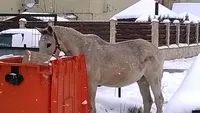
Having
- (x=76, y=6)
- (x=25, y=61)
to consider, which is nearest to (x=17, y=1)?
(x=76, y=6)

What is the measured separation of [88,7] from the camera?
108 feet

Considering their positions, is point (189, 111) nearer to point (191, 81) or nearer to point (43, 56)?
point (191, 81)

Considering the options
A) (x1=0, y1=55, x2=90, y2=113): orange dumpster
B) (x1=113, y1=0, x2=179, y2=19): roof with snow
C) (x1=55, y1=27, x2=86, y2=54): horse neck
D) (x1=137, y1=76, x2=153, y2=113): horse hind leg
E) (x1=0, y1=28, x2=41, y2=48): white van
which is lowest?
(x1=137, y1=76, x2=153, y2=113): horse hind leg

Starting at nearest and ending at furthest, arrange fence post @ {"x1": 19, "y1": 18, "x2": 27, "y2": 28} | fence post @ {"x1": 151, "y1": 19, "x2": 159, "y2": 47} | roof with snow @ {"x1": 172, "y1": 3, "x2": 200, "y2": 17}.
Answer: fence post @ {"x1": 19, "y1": 18, "x2": 27, "y2": 28}, fence post @ {"x1": 151, "y1": 19, "x2": 159, "y2": 47}, roof with snow @ {"x1": 172, "y1": 3, "x2": 200, "y2": 17}

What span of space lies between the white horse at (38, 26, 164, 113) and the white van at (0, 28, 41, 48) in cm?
375

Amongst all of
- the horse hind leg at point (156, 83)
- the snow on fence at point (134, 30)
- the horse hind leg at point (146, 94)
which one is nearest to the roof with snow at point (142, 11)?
the snow on fence at point (134, 30)

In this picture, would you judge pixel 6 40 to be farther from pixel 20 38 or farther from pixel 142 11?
pixel 142 11

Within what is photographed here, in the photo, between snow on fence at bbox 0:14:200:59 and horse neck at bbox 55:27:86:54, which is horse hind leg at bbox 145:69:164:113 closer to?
horse neck at bbox 55:27:86:54

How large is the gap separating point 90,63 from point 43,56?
1.42 m

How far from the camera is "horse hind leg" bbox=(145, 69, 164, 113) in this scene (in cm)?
908

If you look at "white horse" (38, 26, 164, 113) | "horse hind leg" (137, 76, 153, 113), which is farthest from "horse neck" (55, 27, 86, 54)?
"horse hind leg" (137, 76, 153, 113)

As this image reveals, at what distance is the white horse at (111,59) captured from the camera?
25.3 feet

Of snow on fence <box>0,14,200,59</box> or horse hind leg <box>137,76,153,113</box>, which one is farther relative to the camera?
snow on fence <box>0,14,200,59</box>

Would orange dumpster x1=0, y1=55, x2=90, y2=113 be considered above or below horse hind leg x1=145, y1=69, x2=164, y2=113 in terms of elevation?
above
